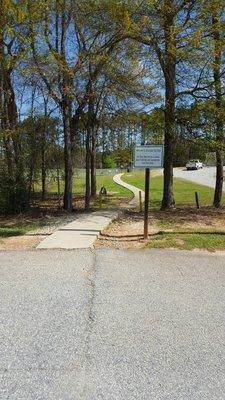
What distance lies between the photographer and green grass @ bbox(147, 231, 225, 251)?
9.36 m

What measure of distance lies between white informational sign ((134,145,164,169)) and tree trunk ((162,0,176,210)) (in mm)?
4423

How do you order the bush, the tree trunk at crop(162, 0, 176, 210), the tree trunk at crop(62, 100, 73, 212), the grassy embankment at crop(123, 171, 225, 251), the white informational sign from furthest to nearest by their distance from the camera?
the tree trunk at crop(62, 100, 73, 212)
the bush
the tree trunk at crop(162, 0, 176, 210)
the white informational sign
the grassy embankment at crop(123, 171, 225, 251)

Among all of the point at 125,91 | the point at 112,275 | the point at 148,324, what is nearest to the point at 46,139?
the point at 125,91

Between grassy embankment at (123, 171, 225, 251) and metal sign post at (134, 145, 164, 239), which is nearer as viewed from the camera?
grassy embankment at (123, 171, 225, 251)

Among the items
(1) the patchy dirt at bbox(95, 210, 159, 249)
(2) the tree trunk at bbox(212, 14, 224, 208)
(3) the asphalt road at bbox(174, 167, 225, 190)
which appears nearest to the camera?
(1) the patchy dirt at bbox(95, 210, 159, 249)

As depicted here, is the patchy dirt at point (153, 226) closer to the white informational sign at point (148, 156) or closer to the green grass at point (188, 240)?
the green grass at point (188, 240)

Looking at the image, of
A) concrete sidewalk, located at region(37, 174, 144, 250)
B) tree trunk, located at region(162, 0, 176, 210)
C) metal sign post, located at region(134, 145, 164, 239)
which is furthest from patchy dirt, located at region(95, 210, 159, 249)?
tree trunk, located at region(162, 0, 176, 210)

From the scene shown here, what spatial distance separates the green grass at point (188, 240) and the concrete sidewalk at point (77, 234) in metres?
1.33

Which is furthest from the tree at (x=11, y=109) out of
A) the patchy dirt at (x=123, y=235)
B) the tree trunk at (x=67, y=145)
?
the patchy dirt at (x=123, y=235)

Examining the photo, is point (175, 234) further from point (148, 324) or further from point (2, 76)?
point (2, 76)

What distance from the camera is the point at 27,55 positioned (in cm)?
1527

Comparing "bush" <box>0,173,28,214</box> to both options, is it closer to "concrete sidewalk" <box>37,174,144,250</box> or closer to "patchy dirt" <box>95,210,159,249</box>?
"concrete sidewalk" <box>37,174,144,250</box>

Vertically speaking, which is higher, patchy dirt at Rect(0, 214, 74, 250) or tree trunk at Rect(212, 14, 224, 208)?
tree trunk at Rect(212, 14, 224, 208)

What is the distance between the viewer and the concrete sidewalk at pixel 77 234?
932cm
